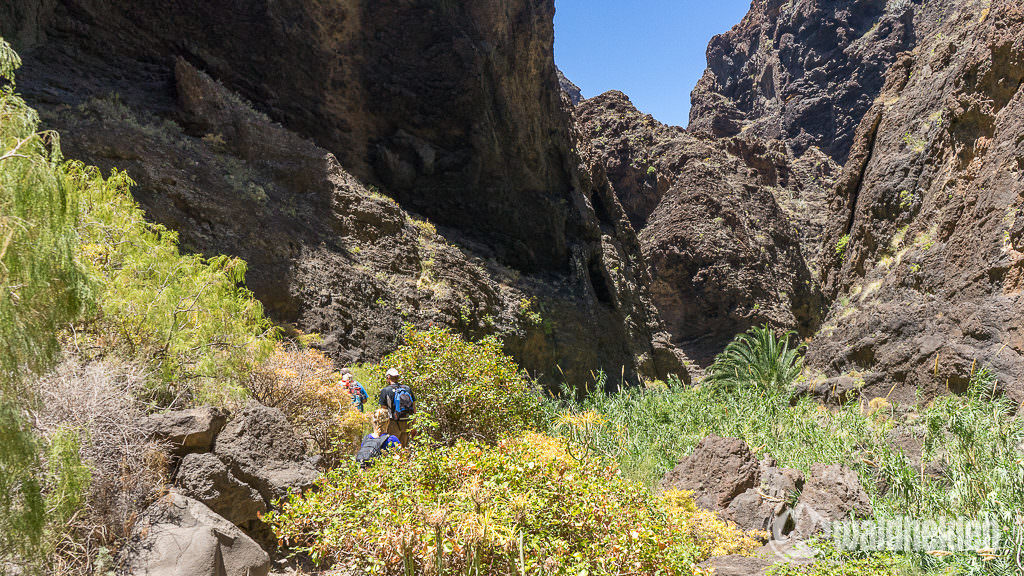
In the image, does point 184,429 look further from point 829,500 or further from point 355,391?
point 829,500

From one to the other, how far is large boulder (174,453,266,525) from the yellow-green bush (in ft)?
1.61

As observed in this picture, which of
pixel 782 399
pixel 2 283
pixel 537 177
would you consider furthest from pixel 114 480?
pixel 537 177

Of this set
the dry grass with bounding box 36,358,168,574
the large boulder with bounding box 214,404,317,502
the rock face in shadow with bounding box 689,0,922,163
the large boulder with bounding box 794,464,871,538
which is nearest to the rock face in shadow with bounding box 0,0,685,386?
the large boulder with bounding box 214,404,317,502

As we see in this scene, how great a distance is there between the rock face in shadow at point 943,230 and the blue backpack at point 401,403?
613 centimetres

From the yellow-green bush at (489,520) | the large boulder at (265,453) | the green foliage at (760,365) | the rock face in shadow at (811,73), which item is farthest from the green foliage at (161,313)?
the rock face in shadow at (811,73)

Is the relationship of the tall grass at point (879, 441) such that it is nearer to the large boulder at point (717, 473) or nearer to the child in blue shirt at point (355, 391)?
the large boulder at point (717, 473)

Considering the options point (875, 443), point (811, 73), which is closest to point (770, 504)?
point (875, 443)

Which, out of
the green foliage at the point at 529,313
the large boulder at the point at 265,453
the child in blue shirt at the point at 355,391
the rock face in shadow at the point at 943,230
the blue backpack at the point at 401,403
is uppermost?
the rock face in shadow at the point at 943,230

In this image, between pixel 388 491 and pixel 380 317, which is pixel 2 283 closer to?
pixel 388 491

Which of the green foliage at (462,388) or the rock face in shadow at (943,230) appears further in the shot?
the green foliage at (462,388)

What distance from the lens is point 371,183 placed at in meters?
17.5

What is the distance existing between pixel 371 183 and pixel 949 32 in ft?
48.7

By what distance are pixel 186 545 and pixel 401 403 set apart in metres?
2.73

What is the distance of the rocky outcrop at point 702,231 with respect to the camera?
27516 millimetres
